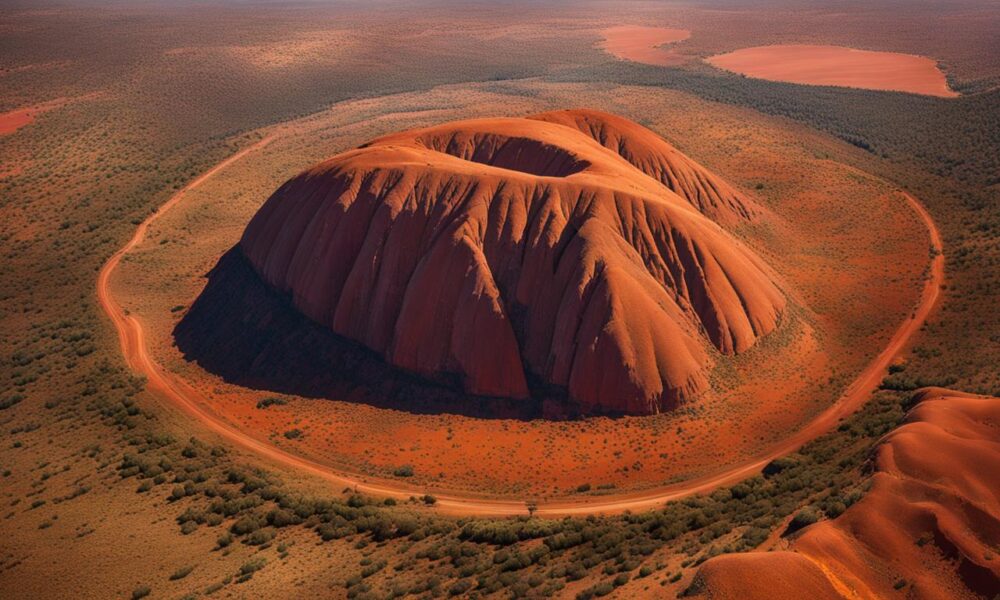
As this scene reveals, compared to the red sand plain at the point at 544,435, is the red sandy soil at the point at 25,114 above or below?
above

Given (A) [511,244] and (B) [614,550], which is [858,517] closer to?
(B) [614,550]

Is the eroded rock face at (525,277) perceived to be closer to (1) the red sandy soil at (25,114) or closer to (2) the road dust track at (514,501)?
(2) the road dust track at (514,501)

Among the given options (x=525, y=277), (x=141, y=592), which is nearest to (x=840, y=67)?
(x=525, y=277)

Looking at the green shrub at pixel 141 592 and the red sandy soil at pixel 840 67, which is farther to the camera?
the red sandy soil at pixel 840 67

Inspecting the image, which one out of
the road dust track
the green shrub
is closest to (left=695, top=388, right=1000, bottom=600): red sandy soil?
the road dust track

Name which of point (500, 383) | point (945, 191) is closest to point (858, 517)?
point (500, 383)

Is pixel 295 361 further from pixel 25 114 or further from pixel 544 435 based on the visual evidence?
pixel 25 114

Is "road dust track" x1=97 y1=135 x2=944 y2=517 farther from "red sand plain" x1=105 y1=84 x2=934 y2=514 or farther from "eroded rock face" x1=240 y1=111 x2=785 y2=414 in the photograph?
"eroded rock face" x1=240 y1=111 x2=785 y2=414

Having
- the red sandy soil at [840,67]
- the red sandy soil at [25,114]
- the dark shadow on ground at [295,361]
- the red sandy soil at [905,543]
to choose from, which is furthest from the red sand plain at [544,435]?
the red sandy soil at [840,67]
